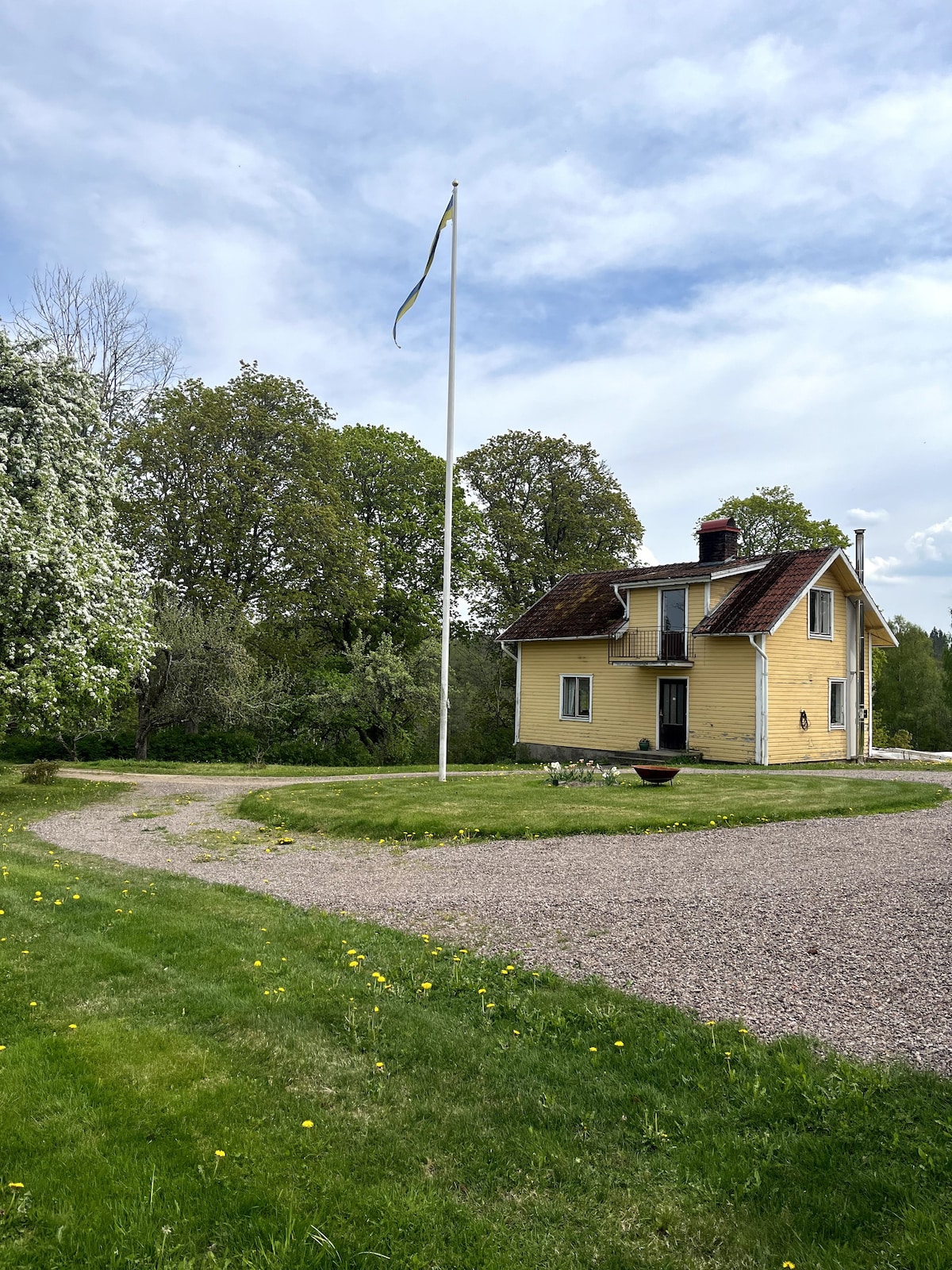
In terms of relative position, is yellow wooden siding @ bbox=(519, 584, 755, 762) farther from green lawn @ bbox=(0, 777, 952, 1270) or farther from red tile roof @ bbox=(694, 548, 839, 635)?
green lawn @ bbox=(0, 777, 952, 1270)

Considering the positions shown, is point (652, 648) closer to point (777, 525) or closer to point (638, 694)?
point (638, 694)

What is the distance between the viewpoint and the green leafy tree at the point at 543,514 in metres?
40.9

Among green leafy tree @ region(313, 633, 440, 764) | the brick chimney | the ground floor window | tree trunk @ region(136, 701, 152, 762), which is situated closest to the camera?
tree trunk @ region(136, 701, 152, 762)

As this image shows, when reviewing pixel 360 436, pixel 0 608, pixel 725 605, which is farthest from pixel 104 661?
pixel 360 436

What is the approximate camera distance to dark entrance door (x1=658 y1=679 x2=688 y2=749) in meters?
27.9

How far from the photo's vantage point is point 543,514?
41594 millimetres

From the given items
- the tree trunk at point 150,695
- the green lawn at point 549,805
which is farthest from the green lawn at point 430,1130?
the tree trunk at point 150,695

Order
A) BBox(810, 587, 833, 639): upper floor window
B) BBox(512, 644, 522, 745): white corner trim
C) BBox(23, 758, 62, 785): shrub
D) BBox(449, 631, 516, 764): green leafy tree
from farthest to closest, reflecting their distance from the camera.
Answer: BBox(449, 631, 516, 764): green leafy tree
BBox(512, 644, 522, 745): white corner trim
BBox(810, 587, 833, 639): upper floor window
BBox(23, 758, 62, 785): shrub

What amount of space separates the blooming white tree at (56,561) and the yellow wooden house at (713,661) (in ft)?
54.6

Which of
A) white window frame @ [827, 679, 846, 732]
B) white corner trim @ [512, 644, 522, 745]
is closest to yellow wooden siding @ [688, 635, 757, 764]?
white window frame @ [827, 679, 846, 732]

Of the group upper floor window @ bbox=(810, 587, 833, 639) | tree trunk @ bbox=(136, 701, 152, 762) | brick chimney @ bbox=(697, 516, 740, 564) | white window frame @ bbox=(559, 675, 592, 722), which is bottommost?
tree trunk @ bbox=(136, 701, 152, 762)

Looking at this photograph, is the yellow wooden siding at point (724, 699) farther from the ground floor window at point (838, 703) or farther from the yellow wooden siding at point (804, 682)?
the ground floor window at point (838, 703)

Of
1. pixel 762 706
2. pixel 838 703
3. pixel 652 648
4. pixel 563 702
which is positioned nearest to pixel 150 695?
pixel 563 702

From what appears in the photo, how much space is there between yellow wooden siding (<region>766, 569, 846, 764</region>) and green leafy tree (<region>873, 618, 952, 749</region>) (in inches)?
1321
